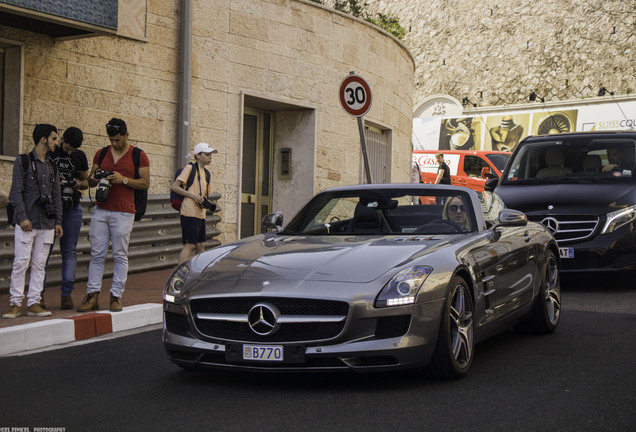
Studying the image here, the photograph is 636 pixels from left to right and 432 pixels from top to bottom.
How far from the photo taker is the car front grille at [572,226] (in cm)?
1127

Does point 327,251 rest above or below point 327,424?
above

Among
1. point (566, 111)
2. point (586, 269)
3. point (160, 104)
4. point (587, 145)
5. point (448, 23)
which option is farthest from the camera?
point (448, 23)

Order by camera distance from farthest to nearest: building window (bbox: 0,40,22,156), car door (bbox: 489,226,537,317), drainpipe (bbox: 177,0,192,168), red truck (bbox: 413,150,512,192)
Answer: red truck (bbox: 413,150,512,192)
drainpipe (bbox: 177,0,192,168)
building window (bbox: 0,40,22,156)
car door (bbox: 489,226,537,317)

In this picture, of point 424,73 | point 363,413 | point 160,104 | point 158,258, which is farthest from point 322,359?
point 424,73

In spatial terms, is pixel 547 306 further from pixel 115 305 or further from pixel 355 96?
pixel 355 96

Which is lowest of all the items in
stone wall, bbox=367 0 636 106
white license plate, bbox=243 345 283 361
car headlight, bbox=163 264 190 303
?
white license plate, bbox=243 345 283 361

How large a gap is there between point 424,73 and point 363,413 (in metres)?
52.1

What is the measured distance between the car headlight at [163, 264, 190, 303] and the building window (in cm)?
745

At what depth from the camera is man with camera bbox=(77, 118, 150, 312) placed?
348 inches

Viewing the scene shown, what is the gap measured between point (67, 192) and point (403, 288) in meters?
4.72

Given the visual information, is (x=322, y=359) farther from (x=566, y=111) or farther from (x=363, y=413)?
(x=566, y=111)

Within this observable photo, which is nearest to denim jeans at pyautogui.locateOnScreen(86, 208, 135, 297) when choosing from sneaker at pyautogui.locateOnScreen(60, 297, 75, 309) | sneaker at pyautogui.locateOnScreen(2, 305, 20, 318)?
sneaker at pyautogui.locateOnScreen(60, 297, 75, 309)

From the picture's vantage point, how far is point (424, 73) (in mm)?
55844

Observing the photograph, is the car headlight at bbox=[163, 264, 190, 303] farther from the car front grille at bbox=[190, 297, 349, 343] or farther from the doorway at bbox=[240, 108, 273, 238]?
the doorway at bbox=[240, 108, 273, 238]
